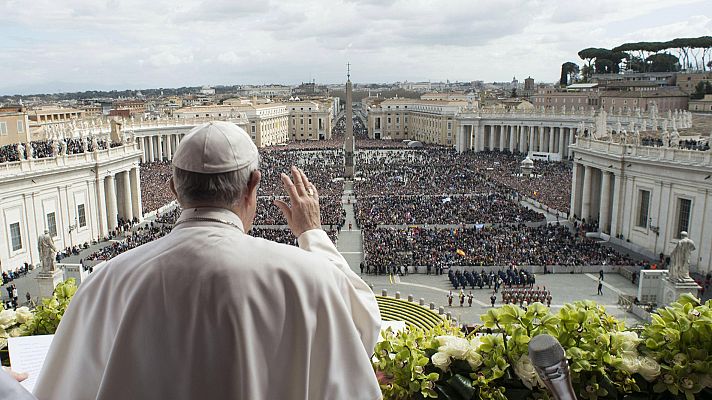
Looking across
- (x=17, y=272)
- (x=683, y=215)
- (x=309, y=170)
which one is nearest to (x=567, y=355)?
(x=683, y=215)

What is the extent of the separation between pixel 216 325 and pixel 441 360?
3.36m

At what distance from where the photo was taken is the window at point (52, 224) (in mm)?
35188

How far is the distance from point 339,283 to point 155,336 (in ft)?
2.76

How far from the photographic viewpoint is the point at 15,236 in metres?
32.7

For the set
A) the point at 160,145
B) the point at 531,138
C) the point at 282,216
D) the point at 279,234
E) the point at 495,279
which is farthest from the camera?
the point at 531,138

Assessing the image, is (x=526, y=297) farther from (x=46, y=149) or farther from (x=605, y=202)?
(x=46, y=149)

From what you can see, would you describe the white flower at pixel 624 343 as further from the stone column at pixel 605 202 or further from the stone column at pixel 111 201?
the stone column at pixel 111 201

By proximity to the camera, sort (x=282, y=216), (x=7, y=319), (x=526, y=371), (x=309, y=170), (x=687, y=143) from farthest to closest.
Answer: (x=309, y=170) < (x=282, y=216) < (x=687, y=143) < (x=7, y=319) < (x=526, y=371)

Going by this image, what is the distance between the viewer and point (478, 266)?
30.1 metres

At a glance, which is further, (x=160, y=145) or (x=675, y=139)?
(x=160, y=145)

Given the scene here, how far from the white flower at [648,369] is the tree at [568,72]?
155 m

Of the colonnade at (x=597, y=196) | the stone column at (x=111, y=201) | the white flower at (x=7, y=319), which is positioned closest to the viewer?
the white flower at (x=7, y=319)

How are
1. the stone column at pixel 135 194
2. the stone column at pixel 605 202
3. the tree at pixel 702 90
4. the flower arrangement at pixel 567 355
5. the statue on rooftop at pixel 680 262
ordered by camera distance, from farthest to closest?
the tree at pixel 702 90, the stone column at pixel 135 194, the stone column at pixel 605 202, the statue on rooftop at pixel 680 262, the flower arrangement at pixel 567 355

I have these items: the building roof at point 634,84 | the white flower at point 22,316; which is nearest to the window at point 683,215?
the white flower at point 22,316
